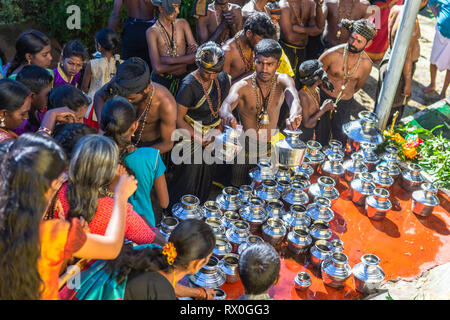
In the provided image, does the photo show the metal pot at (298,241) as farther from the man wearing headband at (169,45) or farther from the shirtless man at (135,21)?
the shirtless man at (135,21)

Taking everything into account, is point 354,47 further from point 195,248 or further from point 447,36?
point 195,248

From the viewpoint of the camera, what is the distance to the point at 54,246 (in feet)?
6.37

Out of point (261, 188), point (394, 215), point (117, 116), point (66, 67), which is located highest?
point (117, 116)

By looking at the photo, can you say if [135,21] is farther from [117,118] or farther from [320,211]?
[320,211]

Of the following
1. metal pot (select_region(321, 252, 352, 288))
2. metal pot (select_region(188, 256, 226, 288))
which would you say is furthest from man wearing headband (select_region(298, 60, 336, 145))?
metal pot (select_region(188, 256, 226, 288))

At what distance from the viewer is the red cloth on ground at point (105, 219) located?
238 centimetres

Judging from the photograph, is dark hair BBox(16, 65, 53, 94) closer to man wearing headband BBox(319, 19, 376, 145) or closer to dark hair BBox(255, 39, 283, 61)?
dark hair BBox(255, 39, 283, 61)

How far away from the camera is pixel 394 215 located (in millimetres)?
3664

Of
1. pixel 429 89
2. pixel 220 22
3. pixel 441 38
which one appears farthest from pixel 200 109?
pixel 429 89

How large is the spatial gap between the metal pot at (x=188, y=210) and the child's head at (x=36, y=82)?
1403 mm

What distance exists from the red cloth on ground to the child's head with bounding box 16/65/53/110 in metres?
1.33

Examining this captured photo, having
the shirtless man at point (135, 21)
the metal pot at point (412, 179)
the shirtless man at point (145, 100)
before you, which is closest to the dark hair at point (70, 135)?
the shirtless man at point (145, 100)

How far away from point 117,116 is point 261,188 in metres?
1.21

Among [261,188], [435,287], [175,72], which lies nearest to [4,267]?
[261,188]
